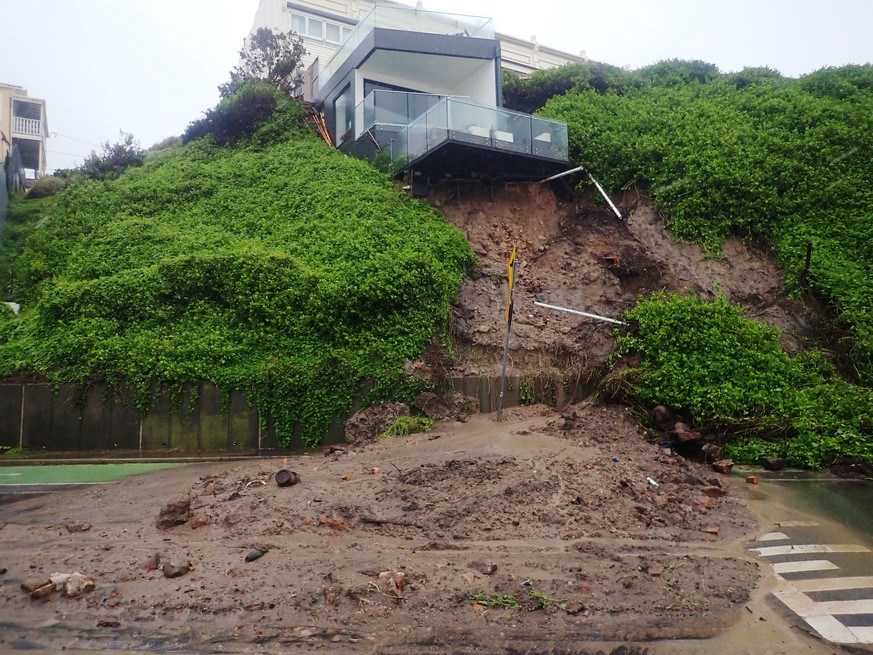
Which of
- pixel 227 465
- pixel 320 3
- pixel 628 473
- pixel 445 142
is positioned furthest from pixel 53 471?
pixel 320 3

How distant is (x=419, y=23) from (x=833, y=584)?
19819mm

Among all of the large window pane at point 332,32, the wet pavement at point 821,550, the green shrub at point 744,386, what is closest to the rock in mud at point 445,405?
the green shrub at point 744,386

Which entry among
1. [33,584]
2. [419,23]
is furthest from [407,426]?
[419,23]

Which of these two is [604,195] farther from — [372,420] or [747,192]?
[372,420]

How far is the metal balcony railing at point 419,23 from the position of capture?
20.8 m

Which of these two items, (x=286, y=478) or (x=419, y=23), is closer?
(x=286, y=478)

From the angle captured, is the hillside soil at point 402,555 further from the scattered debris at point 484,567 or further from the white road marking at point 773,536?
the white road marking at point 773,536

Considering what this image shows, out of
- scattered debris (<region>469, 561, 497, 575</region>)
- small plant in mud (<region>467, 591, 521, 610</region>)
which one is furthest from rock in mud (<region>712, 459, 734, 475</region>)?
small plant in mud (<region>467, 591, 521, 610</region>)

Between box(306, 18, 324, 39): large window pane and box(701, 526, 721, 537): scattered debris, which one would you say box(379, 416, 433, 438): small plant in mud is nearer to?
box(701, 526, 721, 537): scattered debris

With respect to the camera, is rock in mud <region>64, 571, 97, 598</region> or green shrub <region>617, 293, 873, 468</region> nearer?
rock in mud <region>64, 571, 97, 598</region>

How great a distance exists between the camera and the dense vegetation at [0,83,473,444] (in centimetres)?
1393

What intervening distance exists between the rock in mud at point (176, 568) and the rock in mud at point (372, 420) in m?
7.78

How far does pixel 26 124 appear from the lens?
111ft

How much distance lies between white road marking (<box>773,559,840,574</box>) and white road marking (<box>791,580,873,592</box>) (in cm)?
28
